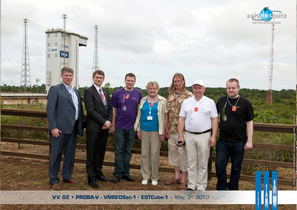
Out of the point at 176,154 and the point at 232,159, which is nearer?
the point at 232,159

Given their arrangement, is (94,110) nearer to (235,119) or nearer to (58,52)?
(235,119)

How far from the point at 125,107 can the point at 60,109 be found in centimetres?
111

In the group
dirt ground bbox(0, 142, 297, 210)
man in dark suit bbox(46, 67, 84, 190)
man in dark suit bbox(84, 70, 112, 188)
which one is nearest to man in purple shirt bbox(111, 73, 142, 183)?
man in dark suit bbox(84, 70, 112, 188)

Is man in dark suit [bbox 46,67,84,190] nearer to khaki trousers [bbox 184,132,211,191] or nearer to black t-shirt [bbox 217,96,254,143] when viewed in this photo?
khaki trousers [bbox 184,132,211,191]

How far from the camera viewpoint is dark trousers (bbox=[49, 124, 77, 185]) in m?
3.78

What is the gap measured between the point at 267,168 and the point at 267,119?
4937 mm

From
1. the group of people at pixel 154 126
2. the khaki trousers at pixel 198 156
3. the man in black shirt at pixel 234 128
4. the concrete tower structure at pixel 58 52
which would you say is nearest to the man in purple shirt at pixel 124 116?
the group of people at pixel 154 126

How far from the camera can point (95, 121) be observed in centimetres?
393

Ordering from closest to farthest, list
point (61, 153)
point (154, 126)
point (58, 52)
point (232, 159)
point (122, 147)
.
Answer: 1. point (232, 159)
2. point (61, 153)
3. point (154, 126)
4. point (122, 147)
5. point (58, 52)

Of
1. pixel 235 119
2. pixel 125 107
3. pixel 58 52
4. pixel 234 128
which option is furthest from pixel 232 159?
pixel 58 52

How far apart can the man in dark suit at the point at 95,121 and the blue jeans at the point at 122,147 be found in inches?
9.8

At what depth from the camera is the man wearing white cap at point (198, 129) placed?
11.8 feet

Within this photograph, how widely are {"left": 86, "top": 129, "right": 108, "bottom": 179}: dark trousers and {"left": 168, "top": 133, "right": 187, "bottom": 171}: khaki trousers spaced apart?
1.23 metres

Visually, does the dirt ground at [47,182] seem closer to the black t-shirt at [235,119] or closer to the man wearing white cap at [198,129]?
the man wearing white cap at [198,129]
